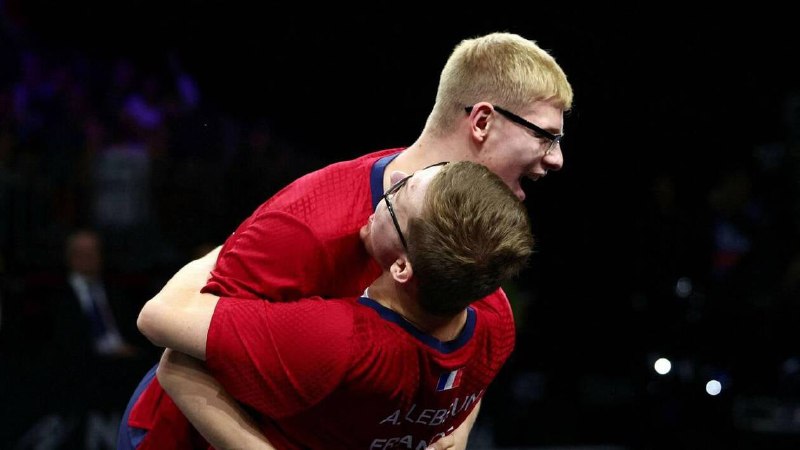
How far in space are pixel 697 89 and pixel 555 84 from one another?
5.38 meters

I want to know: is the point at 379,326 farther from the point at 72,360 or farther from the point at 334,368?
the point at 72,360

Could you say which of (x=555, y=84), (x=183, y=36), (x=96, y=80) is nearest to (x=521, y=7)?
(x=183, y=36)

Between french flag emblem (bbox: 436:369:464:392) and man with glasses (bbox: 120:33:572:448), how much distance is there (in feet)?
0.98

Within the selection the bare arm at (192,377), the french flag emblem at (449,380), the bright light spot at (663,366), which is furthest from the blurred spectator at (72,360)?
the french flag emblem at (449,380)

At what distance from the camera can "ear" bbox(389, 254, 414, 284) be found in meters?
2.15

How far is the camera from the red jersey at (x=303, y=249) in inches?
87.2

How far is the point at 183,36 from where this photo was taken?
27.6 feet

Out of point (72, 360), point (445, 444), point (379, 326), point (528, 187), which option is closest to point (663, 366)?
point (528, 187)

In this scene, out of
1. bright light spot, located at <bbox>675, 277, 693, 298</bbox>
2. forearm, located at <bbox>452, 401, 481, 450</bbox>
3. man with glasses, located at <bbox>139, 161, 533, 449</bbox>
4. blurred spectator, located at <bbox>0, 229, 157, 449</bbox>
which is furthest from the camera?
bright light spot, located at <bbox>675, 277, 693, 298</bbox>

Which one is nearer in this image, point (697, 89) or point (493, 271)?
point (493, 271)

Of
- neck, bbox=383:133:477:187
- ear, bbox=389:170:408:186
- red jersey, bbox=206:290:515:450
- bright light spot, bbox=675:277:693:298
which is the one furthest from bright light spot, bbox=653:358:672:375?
ear, bbox=389:170:408:186

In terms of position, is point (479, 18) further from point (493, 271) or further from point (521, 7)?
point (493, 271)

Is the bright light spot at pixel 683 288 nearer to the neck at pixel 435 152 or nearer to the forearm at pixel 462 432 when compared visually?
the forearm at pixel 462 432

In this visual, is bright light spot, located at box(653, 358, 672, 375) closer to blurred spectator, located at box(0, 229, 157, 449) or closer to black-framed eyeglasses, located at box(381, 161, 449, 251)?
blurred spectator, located at box(0, 229, 157, 449)
